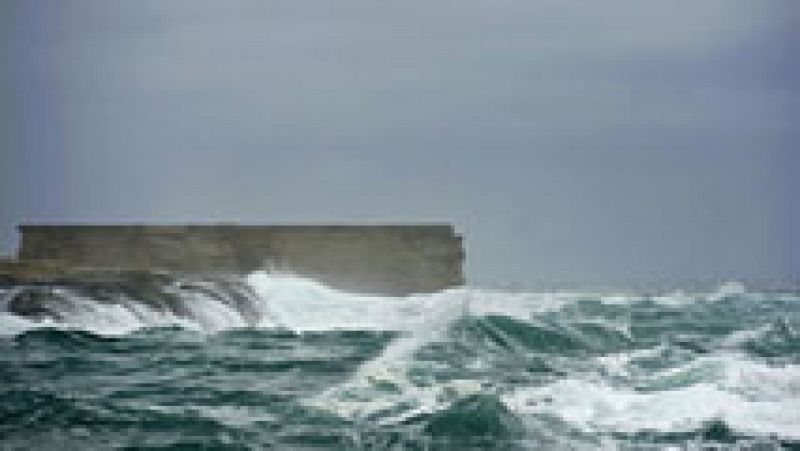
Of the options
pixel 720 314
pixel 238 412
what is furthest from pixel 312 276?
pixel 238 412

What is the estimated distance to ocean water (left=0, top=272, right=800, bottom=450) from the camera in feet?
24.1

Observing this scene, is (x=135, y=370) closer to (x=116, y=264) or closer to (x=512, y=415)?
(x=512, y=415)

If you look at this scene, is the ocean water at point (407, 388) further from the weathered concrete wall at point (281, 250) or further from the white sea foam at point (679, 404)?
the weathered concrete wall at point (281, 250)

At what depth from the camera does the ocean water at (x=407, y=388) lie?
7336 millimetres

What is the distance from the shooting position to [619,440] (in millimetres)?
7445

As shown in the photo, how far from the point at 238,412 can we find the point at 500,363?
17.1ft

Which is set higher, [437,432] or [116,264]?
[116,264]

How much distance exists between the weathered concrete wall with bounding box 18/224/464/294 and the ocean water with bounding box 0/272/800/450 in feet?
85.3

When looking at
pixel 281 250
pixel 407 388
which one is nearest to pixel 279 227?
pixel 281 250

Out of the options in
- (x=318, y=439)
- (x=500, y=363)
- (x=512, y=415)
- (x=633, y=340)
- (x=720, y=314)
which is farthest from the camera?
(x=720, y=314)

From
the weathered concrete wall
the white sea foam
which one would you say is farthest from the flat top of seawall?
the white sea foam

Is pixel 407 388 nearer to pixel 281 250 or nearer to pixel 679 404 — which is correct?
pixel 679 404

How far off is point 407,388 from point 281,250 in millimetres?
38642

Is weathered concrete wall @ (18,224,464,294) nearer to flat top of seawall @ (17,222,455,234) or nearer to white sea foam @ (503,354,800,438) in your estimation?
flat top of seawall @ (17,222,455,234)
